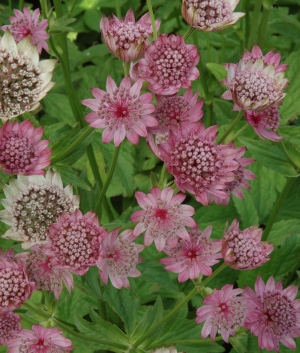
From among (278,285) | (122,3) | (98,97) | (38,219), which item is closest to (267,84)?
(98,97)

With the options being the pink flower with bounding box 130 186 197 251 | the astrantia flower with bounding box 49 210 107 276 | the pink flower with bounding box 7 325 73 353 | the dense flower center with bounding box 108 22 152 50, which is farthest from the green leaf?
the pink flower with bounding box 7 325 73 353

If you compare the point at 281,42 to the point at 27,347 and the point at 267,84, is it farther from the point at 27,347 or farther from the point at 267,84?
the point at 27,347

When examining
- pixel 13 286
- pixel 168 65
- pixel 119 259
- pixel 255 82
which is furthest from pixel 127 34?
pixel 13 286

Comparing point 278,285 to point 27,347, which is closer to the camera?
point 27,347

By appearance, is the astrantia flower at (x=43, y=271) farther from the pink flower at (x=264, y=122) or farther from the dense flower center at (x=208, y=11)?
the dense flower center at (x=208, y=11)

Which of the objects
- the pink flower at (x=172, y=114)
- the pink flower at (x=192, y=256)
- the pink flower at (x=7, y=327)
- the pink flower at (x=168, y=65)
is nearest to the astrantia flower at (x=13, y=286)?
the pink flower at (x=7, y=327)

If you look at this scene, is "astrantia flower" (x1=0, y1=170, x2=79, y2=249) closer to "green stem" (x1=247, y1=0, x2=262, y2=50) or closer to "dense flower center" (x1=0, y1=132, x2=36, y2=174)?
"dense flower center" (x1=0, y1=132, x2=36, y2=174)
